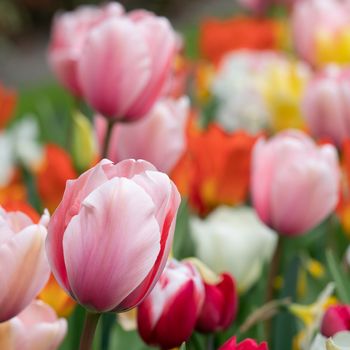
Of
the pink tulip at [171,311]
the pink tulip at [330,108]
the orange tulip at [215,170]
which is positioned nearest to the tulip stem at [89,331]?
the pink tulip at [171,311]

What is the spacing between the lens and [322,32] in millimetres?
1872

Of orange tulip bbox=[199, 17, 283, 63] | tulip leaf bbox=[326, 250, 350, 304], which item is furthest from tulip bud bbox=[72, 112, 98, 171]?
orange tulip bbox=[199, 17, 283, 63]

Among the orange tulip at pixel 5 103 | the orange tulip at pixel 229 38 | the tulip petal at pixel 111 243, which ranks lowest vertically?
the orange tulip at pixel 229 38

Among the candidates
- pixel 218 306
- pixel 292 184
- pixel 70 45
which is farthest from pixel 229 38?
pixel 218 306

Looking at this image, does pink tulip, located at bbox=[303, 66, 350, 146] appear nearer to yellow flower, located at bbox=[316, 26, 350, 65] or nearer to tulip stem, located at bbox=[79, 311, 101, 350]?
yellow flower, located at bbox=[316, 26, 350, 65]

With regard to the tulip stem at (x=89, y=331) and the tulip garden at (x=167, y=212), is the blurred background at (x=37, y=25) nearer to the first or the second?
the tulip garden at (x=167, y=212)

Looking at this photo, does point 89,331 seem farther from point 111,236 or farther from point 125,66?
point 125,66

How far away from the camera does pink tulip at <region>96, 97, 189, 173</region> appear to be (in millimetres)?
1150

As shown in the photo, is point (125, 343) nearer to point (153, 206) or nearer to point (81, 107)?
point (153, 206)

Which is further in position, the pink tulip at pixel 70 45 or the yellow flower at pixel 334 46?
the yellow flower at pixel 334 46

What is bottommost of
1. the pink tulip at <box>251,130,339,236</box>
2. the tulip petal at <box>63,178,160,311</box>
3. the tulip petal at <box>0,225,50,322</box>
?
the pink tulip at <box>251,130,339,236</box>

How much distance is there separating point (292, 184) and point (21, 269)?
39cm

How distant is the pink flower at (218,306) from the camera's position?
0.84 m

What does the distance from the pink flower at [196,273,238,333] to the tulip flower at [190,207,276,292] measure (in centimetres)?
24
